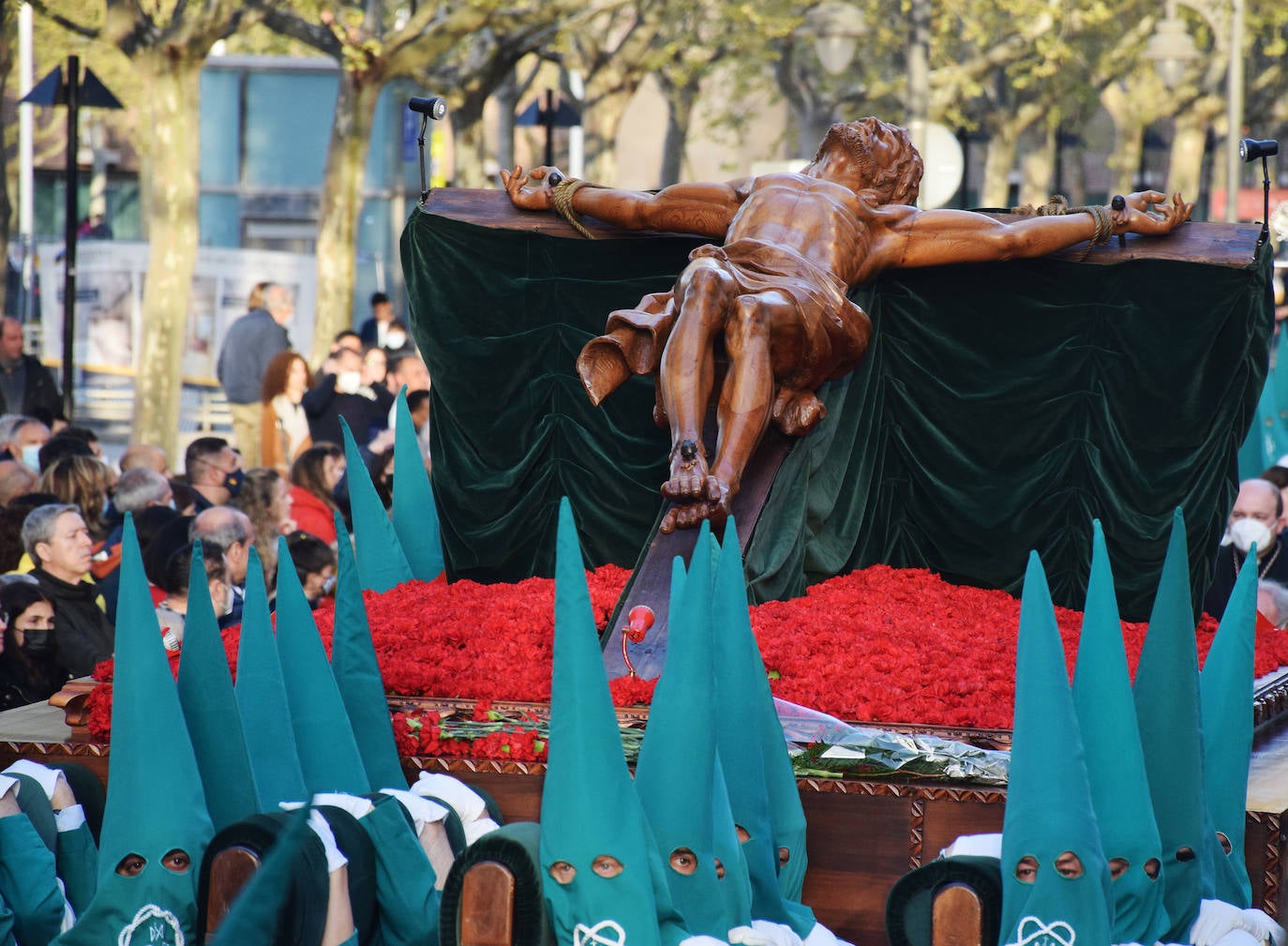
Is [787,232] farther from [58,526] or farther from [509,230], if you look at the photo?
[58,526]

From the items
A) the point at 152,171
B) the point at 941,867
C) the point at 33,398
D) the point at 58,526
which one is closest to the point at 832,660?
the point at 941,867

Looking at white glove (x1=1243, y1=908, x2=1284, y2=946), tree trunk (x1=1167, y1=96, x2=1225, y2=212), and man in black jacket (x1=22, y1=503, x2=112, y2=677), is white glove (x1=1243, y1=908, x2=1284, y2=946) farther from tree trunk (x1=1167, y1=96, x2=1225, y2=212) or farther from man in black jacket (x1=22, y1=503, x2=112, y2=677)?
tree trunk (x1=1167, y1=96, x2=1225, y2=212)

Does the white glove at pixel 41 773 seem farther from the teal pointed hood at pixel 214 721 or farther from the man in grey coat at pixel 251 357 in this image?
the man in grey coat at pixel 251 357

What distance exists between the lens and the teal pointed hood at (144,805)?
4848mm

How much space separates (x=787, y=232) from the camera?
8008mm

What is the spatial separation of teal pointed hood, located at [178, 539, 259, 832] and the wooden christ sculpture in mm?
2284

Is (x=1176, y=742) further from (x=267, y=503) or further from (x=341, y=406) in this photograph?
(x=341, y=406)

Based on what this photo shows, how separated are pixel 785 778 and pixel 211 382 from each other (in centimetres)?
1249

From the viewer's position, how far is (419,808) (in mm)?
5473

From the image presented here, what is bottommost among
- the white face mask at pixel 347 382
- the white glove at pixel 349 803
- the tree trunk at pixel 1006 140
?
the white glove at pixel 349 803

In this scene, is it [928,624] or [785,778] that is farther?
[928,624]

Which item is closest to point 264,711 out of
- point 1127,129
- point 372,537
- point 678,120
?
point 372,537

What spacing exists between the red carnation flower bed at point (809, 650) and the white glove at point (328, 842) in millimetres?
1173

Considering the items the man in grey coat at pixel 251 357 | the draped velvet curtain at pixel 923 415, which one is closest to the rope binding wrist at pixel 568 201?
the draped velvet curtain at pixel 923 415
